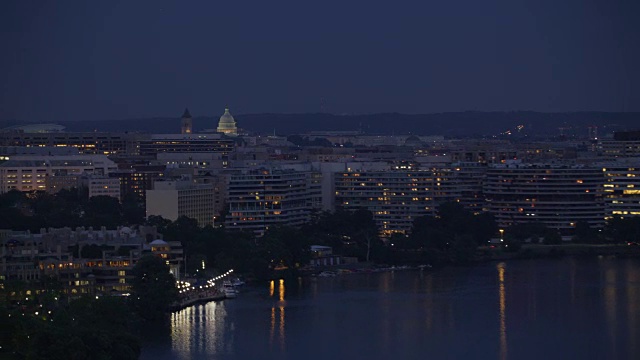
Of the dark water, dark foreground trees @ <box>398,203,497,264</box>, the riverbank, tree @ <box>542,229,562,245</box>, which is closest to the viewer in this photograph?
the dark water

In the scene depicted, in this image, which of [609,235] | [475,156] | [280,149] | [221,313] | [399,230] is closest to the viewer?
[221,313]

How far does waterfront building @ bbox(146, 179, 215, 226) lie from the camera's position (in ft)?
97.3

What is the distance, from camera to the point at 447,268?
A: 2588cm

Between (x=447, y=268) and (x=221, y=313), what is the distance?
5.74m

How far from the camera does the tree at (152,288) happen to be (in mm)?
20344

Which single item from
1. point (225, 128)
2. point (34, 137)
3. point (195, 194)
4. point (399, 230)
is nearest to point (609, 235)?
point (399, 230)

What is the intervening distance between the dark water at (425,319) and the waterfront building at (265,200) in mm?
4956

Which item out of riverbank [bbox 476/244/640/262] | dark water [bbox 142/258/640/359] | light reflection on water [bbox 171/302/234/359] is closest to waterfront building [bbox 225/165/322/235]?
riverbank [bbox 476/244/640/262]

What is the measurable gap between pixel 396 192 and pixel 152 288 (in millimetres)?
12115

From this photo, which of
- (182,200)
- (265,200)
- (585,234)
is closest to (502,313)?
(585,234)

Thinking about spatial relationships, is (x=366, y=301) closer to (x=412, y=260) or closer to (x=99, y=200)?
(x=412, y=260)

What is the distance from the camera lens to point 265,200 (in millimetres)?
30062

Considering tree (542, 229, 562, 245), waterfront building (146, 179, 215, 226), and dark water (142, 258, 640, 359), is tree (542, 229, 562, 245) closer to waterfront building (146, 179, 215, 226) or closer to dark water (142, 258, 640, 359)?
dark water (142, 258, 640, 359)

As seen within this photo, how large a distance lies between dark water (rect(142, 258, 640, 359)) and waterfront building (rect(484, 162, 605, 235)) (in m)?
5.80
